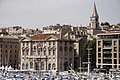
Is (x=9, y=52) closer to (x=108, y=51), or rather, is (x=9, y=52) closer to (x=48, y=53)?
(x=48, y=53)

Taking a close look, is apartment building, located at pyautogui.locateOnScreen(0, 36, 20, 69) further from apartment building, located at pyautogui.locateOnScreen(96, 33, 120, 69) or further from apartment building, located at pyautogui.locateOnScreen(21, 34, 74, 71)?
apartment building, located at pyautogui.locateOnScreen(96, 33, 120, 69)

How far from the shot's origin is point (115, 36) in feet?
133

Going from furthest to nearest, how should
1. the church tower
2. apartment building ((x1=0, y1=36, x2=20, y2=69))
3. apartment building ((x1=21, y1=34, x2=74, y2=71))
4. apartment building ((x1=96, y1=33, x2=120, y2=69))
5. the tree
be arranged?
the church tower → apartment building ((x1=0, y1=36, x2=20, y2=69)) → the tree → apartment building ((x1=21, y1=34, x2=74, y2=71)) → apartment building ((x1=96, y1=33, x2=120, y2=69))

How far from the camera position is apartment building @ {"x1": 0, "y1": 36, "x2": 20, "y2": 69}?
4532cm

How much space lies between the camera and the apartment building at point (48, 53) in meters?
41.4

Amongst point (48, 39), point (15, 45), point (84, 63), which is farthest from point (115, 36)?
Result: point (15, 45)

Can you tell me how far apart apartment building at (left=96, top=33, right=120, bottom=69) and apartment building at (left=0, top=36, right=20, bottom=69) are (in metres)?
9.66

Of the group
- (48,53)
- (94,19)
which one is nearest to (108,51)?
(48,53)

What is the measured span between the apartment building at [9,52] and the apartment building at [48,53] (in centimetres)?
253

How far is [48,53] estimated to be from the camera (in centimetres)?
4200

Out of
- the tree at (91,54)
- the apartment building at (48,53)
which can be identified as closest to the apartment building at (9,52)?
the apartment building at (48,53)

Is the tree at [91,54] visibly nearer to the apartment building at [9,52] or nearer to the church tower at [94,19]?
the apartment building at [9,52]

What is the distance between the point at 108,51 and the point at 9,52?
446 inches

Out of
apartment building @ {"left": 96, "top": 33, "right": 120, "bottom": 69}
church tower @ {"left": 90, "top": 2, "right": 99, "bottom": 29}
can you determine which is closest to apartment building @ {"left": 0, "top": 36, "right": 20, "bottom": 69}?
apartment building @ {"left": 96, "top": 33, "right": 120, "bottom": 69}
